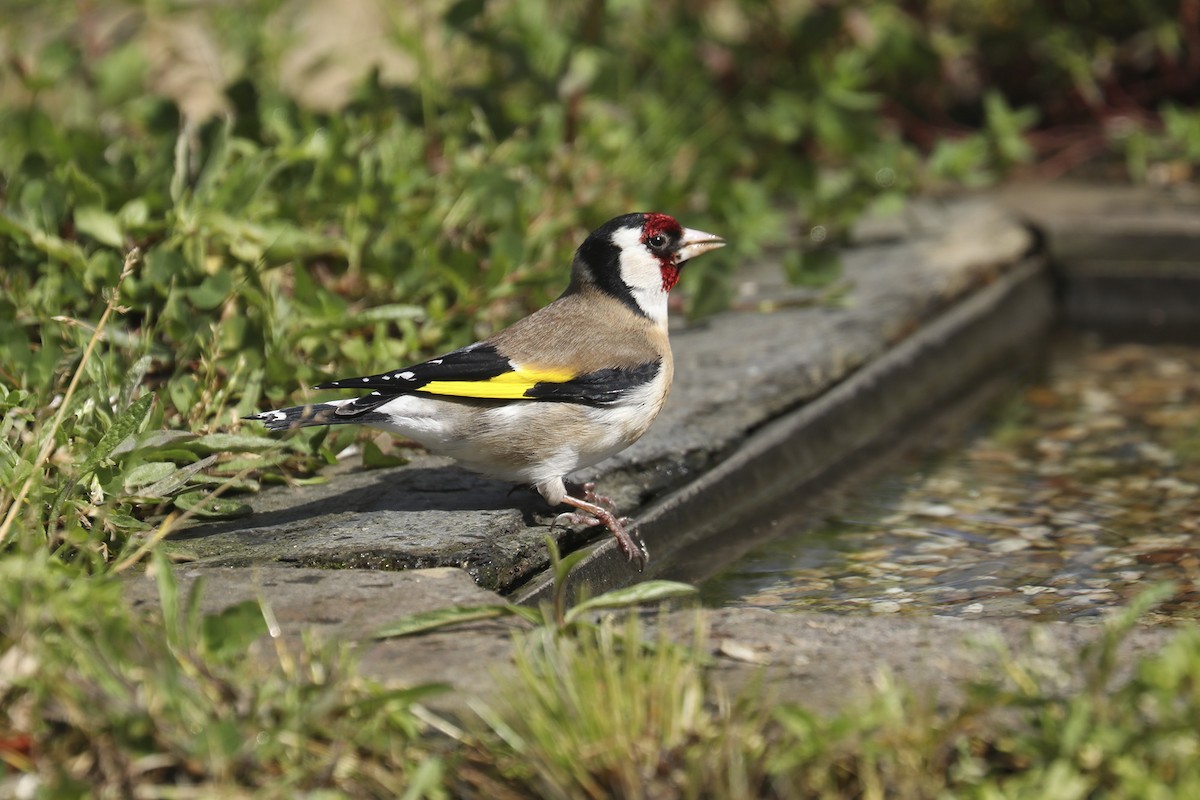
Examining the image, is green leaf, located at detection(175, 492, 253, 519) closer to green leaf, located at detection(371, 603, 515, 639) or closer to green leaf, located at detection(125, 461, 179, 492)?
green leaf, located at detection(125, 461, 179, 492)

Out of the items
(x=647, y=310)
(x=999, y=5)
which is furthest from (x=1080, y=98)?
(x=647, y=310)

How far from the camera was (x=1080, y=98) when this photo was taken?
748cm

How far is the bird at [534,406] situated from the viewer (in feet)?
11.8

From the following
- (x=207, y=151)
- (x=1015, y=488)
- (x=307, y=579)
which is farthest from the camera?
(x=207, y=151)

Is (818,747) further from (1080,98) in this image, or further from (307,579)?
(1080,98)

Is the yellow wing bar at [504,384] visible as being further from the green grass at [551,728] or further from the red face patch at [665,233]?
the green grass at [551,728]

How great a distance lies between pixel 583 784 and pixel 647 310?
1991mm

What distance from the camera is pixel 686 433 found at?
4.24 meters

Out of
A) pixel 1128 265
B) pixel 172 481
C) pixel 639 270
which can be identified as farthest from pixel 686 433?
pixel 1128 265

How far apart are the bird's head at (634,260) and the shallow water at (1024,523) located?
746mm

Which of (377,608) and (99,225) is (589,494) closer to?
(377,608)

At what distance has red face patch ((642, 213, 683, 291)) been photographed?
418cm

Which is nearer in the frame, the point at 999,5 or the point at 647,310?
the point at 647,310

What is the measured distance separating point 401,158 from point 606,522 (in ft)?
6.64
